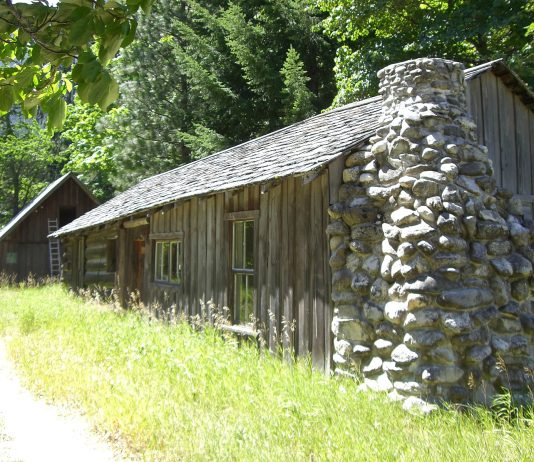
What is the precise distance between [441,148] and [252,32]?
15.6 metres

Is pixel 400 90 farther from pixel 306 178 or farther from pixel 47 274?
pixel 47 274

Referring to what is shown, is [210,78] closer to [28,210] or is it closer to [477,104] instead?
[28,210]

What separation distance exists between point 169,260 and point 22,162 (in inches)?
1220

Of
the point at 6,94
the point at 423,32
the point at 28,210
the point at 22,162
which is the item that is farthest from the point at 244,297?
the point at 22,162

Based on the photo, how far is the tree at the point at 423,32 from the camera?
555 inches

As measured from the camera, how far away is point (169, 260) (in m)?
11.6

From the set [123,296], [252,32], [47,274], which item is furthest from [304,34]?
[47,274]

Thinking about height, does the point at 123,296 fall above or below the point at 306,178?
below

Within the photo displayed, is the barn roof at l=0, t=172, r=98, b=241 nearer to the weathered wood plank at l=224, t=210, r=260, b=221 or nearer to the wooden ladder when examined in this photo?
the wooden ladder

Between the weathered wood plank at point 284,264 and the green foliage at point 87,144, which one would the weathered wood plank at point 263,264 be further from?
the green foliage at point 87,144

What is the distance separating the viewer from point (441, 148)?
616cm

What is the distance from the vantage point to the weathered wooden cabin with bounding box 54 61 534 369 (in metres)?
7.01

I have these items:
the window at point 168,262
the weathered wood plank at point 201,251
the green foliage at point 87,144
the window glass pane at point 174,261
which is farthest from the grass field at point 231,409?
the green foliage at point 87,144

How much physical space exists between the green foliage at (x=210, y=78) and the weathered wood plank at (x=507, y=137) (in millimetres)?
10921
